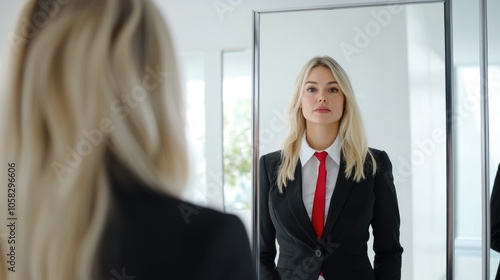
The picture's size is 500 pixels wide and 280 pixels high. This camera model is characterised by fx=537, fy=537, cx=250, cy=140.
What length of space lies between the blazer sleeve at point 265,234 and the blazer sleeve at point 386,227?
0.38m

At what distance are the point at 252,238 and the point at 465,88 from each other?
96 cm

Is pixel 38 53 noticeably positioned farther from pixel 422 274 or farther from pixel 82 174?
pixel 422 274

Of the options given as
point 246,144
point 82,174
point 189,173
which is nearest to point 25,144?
point 82,174

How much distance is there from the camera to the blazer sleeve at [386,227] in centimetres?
195

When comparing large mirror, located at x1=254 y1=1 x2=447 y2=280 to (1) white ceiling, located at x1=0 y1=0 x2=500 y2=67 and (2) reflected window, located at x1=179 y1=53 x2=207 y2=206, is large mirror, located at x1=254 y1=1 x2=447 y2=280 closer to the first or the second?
(1) white ceiling, located at x1=0 y1=0 x2=500 y2=67

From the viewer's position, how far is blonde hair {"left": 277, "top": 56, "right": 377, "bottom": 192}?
1.98m

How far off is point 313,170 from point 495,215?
25.8 inches

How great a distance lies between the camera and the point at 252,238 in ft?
6.86
